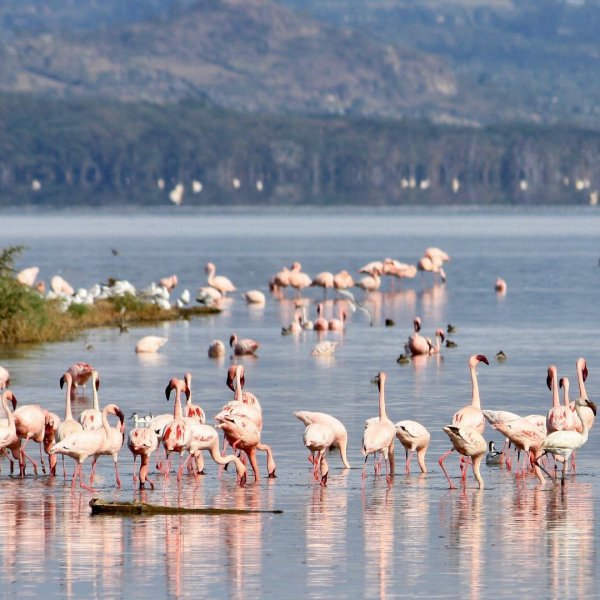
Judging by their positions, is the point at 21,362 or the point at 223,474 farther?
the point at 21,362

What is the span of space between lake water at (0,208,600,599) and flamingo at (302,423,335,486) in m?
0.18

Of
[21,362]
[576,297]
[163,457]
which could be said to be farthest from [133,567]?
[576,297]

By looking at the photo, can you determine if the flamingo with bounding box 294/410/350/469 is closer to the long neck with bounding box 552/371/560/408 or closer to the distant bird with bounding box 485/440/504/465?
the distant bird with bounding box 485/440/504/465

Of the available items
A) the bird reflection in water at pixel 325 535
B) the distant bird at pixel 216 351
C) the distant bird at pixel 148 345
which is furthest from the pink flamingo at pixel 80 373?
the bird reflection in water at pixel 325 535

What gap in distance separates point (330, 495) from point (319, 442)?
0.66 meters

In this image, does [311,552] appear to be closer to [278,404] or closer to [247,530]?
[247,530]

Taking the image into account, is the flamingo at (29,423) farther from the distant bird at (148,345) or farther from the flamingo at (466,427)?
the distant bird at (148,345)

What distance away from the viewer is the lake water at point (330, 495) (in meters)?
15.1

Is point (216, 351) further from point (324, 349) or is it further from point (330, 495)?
point (330, 495)

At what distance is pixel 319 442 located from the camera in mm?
19703

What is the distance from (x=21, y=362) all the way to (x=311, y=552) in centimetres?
1927

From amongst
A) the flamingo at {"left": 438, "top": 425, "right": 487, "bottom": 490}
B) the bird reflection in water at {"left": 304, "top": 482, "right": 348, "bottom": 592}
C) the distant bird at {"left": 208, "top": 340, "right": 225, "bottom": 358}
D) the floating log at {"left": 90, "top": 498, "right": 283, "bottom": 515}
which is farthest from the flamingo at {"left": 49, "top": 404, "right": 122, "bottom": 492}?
the distant bird at {"left": 208, "top": 340, "right": 225, "bottom": 358}

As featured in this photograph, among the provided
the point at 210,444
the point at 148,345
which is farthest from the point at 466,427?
the point at 148,345

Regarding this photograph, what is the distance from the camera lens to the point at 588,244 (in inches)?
4806
